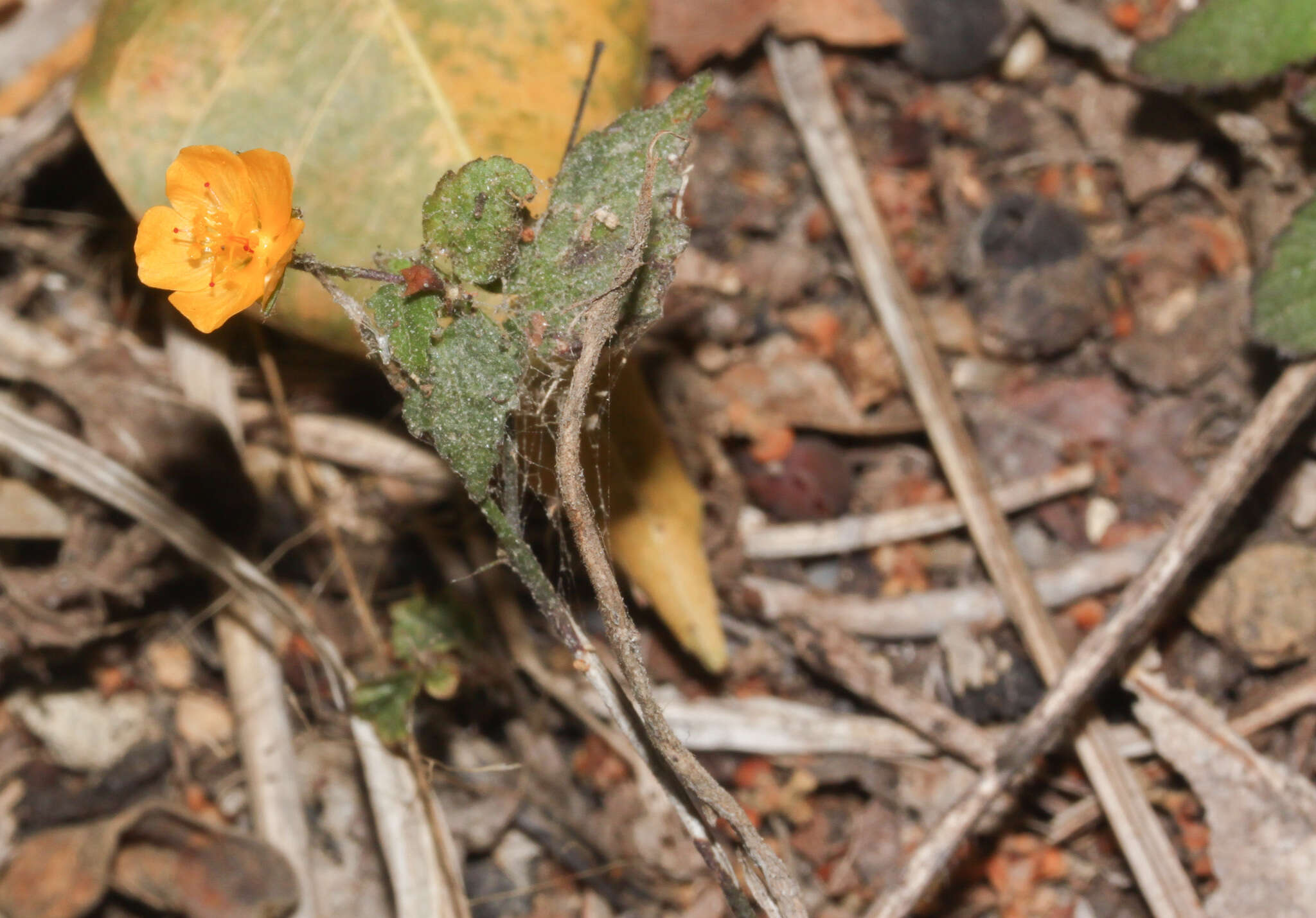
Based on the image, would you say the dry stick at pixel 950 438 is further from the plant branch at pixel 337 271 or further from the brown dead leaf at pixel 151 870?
the brown dead leaf at pixel 151 870

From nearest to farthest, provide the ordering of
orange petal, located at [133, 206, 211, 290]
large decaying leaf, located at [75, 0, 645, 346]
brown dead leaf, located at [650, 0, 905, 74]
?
1. orange petal, located at [133, 206, 211, 290]
2. large decaying leaf, located at [75, 0, 645, 346]
3. brown dead leaf, located at [650, 0, 905, 74]

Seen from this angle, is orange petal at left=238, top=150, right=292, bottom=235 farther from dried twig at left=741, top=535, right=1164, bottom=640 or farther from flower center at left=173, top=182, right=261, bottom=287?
dried twig at left=741, top=535, right=1164, bottom=640

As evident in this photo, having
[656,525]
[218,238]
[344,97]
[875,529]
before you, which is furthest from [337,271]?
[875,529]

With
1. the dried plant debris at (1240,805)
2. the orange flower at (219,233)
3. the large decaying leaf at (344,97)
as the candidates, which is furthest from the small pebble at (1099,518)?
the orange flower at (219,233)

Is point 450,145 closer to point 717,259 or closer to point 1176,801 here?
point 717,259

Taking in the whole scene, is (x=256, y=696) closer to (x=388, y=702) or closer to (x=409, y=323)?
(x=388, y=702)

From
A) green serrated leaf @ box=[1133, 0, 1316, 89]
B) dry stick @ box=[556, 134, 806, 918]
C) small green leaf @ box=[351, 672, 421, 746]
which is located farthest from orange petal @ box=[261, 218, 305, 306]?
green serrated leaf @ box=[1133, 0, 1316, 89]
